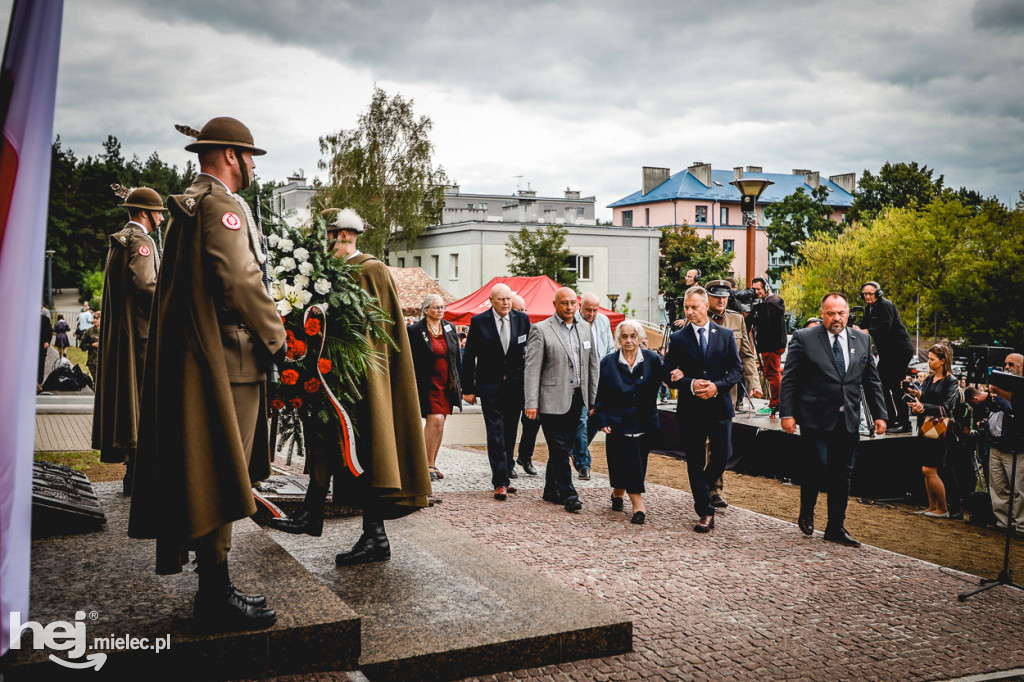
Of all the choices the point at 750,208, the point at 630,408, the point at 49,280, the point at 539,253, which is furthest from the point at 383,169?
the point at 630,408

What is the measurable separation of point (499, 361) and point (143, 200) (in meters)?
4.41

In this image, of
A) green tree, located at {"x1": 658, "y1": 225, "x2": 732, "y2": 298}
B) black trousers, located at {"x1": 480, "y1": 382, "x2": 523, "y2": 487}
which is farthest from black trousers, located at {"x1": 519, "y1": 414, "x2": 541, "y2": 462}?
green tree, located at {"x1": 658, "y1": 225, "x2": 732, "y2": 298}

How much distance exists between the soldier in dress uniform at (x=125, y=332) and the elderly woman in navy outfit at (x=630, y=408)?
14.1 ft

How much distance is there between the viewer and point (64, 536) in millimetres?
5355

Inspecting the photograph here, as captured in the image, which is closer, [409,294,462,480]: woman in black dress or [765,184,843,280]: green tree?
[409,294,462,480]: woman in black dress

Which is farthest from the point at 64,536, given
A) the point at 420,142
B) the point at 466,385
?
the point at 420,142

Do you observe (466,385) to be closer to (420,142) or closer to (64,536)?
(64,536)

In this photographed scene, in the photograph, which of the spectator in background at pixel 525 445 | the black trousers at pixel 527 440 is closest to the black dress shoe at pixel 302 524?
the black trousers at pixel 527 440

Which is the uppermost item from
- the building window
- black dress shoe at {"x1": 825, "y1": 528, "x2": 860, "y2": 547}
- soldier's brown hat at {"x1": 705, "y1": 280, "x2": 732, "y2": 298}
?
the building window

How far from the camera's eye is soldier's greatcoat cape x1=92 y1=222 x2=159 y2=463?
6.57 m

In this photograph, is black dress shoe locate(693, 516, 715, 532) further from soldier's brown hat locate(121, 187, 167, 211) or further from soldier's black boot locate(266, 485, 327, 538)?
soldier's brown hat locate(121, 187, 167, 211)

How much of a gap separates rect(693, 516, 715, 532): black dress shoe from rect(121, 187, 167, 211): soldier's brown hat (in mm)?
5479

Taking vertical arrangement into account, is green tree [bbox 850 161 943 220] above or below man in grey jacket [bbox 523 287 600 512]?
above

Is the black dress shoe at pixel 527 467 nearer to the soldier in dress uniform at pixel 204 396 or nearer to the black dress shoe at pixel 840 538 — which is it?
the black dress shoe at pixel 840 538
